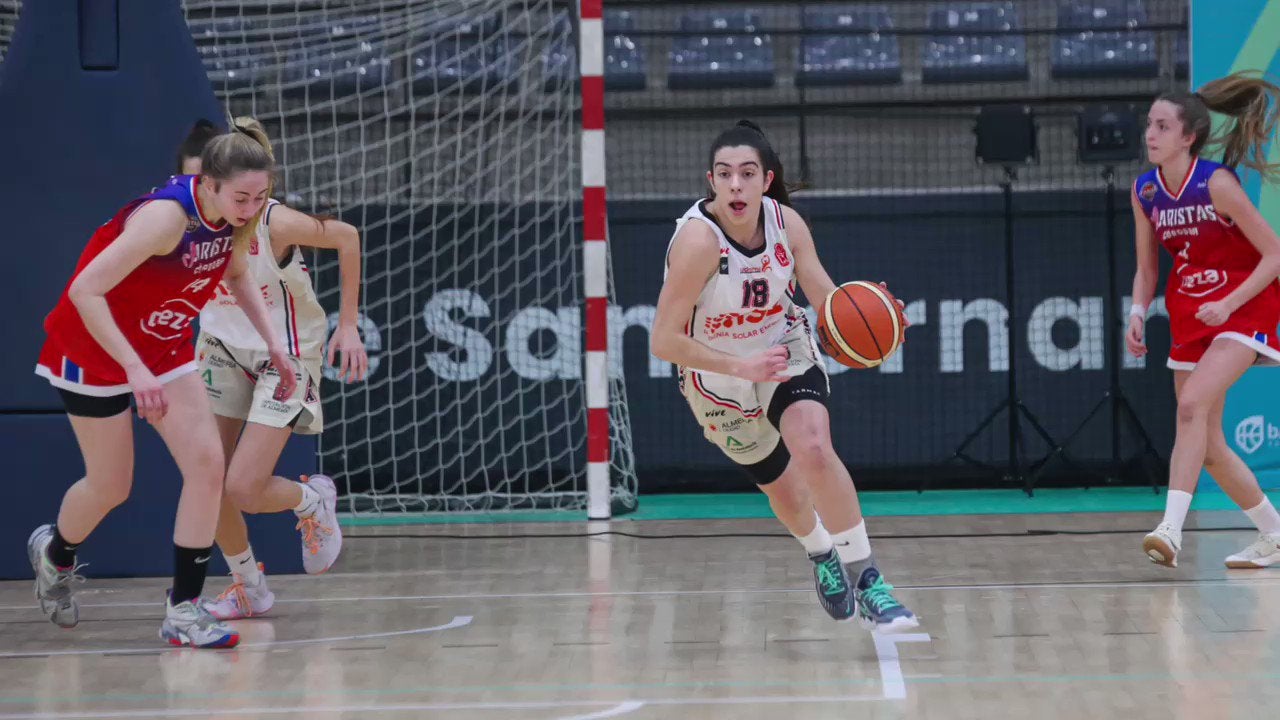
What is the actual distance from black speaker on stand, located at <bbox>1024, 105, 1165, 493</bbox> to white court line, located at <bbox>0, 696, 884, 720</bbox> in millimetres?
4642

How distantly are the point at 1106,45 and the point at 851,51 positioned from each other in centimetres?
156

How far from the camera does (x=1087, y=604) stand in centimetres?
513

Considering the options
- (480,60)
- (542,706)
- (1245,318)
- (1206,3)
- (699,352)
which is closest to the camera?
(542,706)

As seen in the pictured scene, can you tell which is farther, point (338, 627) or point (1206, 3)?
point (1206, 3)

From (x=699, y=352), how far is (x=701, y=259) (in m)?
0.28

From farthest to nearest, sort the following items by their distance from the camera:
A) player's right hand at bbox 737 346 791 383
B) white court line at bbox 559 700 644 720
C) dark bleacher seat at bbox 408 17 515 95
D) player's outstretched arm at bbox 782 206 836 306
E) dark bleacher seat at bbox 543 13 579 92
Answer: dark bleacher seat at bbox 408 17 515 95 < dark bleacher seat at bbox 543 13 579 92 < player's outstretched arm at bbox 782 206 836 306 < player's right hand at bbox 737 346 791 383 < white court line at bbox 559 700 644 720

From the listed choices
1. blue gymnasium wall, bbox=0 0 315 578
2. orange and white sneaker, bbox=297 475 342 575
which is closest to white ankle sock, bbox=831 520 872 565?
orange and white sneaker, bbox=297 475 342 575

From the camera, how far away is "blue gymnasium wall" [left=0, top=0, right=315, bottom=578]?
5.91 meters

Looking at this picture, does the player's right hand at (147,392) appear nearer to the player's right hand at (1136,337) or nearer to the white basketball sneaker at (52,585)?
the white basketball sneaker at (52,585)

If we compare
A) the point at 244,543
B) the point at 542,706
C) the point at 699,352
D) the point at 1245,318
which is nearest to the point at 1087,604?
the point at 1245,318

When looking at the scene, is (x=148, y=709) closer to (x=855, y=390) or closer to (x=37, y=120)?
(x=37, y=120)

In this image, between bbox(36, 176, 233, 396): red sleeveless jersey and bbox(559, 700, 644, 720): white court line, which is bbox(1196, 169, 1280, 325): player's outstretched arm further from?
bbox(36, 176, 233, 396): red sleeveless jersey

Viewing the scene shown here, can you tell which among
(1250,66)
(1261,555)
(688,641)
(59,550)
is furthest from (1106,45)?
(59,550)

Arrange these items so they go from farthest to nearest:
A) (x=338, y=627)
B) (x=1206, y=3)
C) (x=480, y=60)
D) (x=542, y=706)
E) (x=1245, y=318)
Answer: (x=480, y=60) < (x=1206, y=3) < (x=1245, y=318) < (x=338, y=627) < (x=542, y=706)
